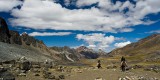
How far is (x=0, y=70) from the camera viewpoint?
28031mm

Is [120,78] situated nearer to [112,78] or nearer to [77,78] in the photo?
[112,78]

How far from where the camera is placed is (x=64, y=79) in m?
39.4

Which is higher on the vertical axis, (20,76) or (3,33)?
(3,33)

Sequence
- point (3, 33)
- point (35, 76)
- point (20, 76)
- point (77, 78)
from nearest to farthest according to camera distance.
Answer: point (20, 76) < point (35, 76) < point (77, 78) < point (3, 33)

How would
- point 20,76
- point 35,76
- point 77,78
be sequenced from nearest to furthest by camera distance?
point 20,76 → point 35,76 → point 77,78

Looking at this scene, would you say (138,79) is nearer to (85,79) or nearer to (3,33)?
(85,79)

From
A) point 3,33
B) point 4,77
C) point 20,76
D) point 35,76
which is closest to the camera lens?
point 4,77

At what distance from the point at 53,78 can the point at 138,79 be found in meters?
12.5

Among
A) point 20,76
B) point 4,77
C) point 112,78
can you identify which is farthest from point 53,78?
point 4,77

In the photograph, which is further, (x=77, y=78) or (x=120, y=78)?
(x=77, y=78)

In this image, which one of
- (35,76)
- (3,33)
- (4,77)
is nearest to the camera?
(4,77)

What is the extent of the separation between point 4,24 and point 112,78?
5403 inches

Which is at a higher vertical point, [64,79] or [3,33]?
[3,33]

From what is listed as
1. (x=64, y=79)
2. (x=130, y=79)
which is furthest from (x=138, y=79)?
(x=64, y=79)
